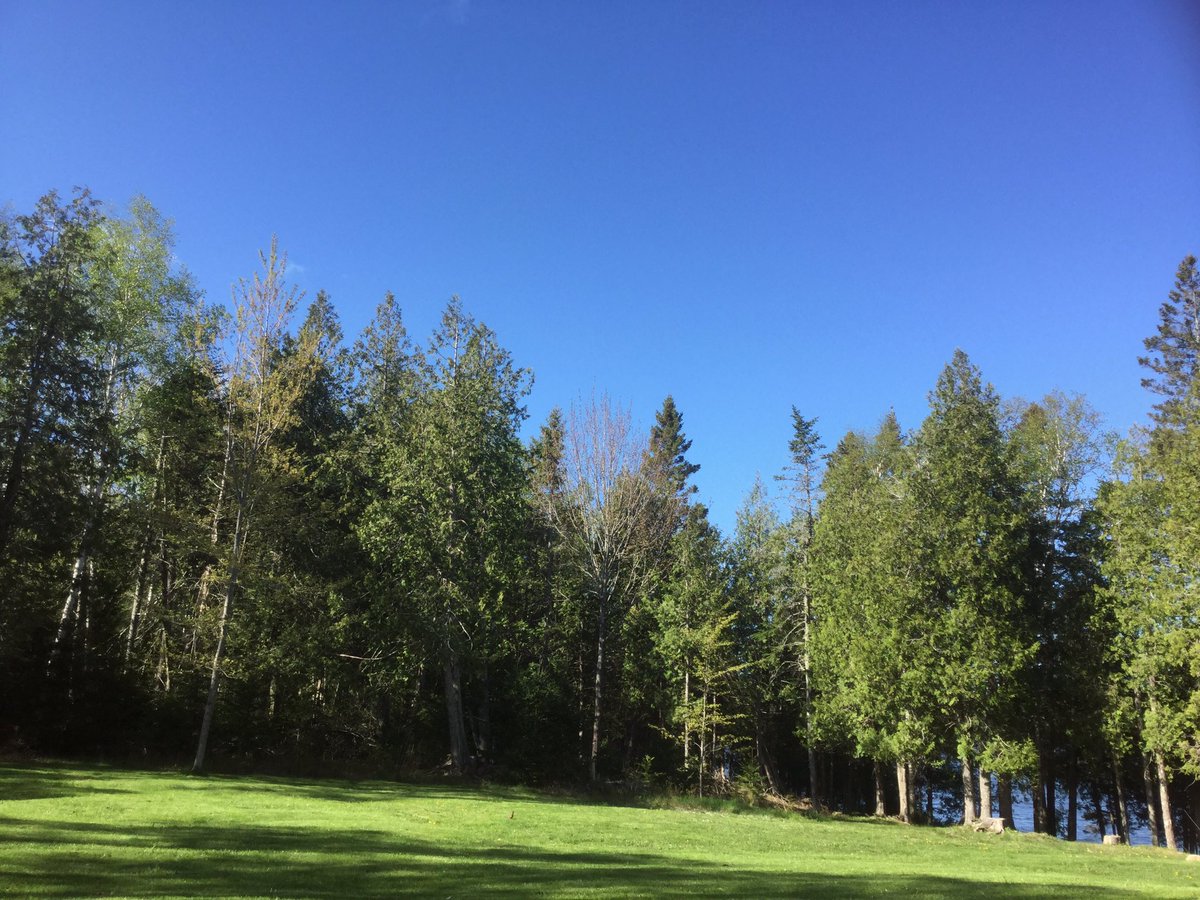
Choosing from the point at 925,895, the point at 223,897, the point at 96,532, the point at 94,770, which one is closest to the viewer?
the point at 223,897

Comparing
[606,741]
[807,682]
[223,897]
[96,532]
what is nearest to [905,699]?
[807,682]

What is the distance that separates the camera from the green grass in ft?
28.7

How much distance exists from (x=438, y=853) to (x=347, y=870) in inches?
90.0

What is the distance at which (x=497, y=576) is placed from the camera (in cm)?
3052

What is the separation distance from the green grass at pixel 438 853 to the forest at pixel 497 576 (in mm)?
6449

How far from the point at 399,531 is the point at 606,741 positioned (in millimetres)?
16611

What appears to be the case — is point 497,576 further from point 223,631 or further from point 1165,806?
point 1165,806

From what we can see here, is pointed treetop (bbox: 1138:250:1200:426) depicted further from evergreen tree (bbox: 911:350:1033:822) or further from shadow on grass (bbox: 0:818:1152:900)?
shadow on grass (bbox: 0:818:1152:900)

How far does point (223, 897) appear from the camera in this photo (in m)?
7.47

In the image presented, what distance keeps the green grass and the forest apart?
645 centimetres

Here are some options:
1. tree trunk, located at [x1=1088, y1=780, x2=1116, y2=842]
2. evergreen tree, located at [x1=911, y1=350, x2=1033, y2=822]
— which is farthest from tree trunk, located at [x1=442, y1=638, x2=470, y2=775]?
tree trunk, located at [x1=1088, y1=780, x2=1116, y2=842]

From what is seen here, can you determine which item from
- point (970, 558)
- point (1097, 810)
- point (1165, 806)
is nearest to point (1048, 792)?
point (1097, 810)

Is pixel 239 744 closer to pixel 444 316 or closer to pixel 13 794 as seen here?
pixel 13 794

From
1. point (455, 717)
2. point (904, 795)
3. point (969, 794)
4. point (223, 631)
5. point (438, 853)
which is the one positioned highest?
point (223, 631)
